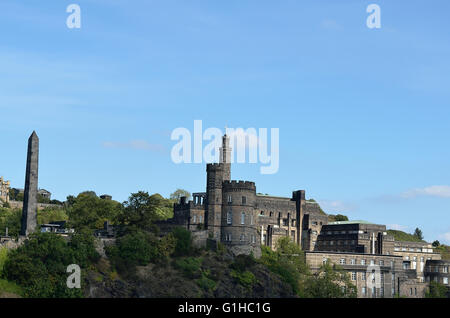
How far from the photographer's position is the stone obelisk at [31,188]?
138 metres

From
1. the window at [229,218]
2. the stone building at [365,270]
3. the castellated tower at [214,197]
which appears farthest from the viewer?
the stone building at [365,270]

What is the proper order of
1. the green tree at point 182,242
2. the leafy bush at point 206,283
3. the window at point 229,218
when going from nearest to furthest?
the leafy bush at point 206,283 < the green tree at point 182,242 < the window at point 229,218

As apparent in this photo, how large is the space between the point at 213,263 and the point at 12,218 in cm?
3707

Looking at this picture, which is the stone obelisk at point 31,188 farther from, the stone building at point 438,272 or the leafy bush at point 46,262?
the stone building at point 438,272

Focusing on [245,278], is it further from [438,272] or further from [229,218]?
[438,272]

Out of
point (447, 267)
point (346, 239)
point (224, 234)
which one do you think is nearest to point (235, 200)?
point (224, 234)

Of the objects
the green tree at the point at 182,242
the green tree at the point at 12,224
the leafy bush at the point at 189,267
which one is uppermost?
the green tree at the point at 12,224

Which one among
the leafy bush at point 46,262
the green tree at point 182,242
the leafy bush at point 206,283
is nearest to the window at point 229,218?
the green tree at point 182,242

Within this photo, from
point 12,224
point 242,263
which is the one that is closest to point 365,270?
point 242,263

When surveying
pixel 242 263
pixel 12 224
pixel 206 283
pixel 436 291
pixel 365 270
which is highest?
pixel 12 224

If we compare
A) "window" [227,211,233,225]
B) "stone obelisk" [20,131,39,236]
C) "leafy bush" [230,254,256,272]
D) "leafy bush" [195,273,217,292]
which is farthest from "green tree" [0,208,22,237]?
"leafy bush" [230,254,256,272]

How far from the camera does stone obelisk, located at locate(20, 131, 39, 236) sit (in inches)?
5433

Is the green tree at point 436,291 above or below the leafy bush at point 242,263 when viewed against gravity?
below

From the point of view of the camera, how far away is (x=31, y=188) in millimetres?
139250
